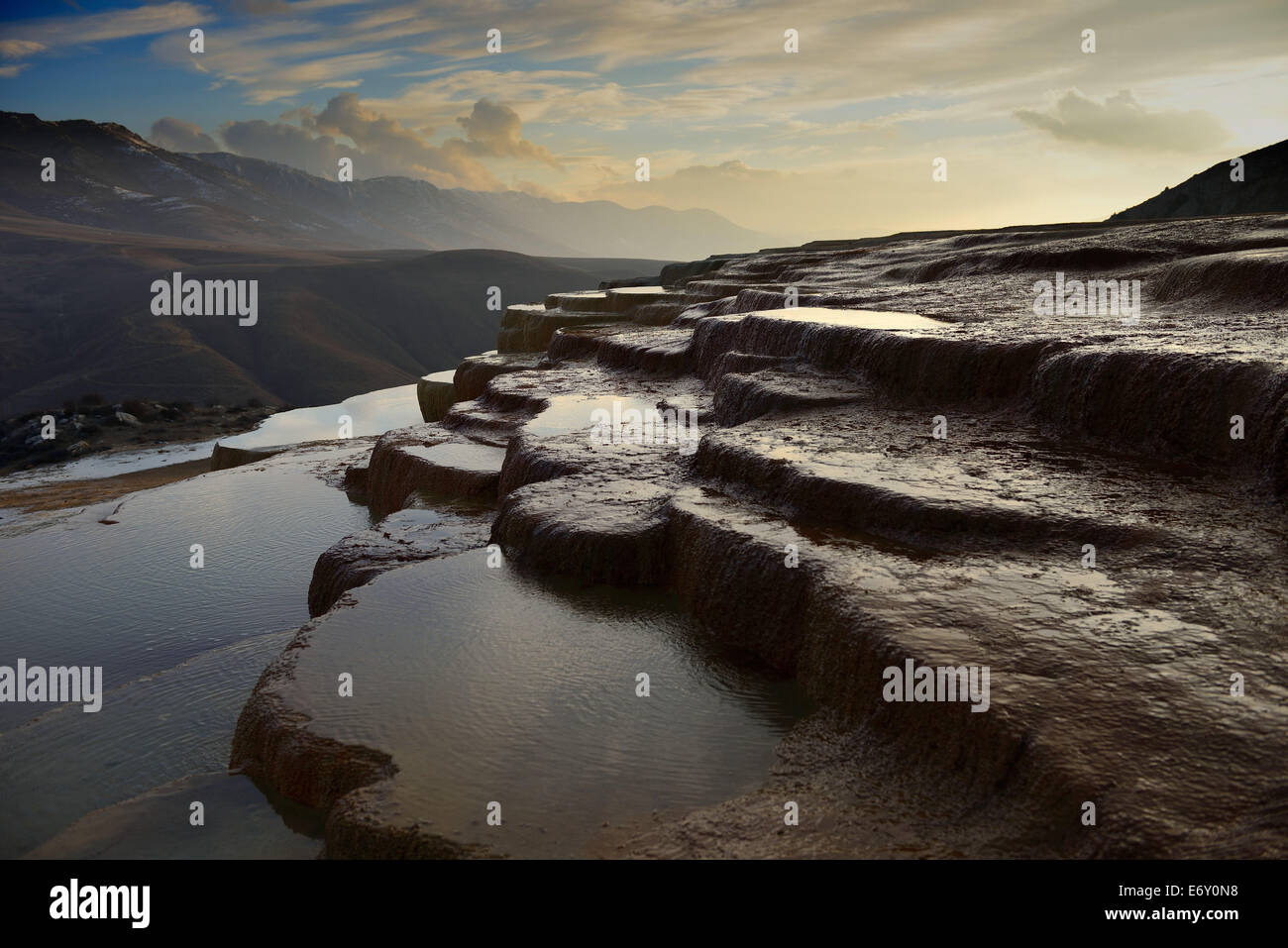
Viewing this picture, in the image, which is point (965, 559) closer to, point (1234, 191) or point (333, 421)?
A: point (333, 421)

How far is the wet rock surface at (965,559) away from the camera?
3439 mm

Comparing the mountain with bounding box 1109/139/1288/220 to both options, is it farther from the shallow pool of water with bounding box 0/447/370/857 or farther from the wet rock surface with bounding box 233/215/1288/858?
the shallow pool of water with bounding box 0/447/370/857

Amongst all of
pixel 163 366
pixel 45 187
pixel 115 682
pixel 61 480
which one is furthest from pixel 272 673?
pixel 45 187

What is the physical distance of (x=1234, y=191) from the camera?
25844 mm

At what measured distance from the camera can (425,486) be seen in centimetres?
1067

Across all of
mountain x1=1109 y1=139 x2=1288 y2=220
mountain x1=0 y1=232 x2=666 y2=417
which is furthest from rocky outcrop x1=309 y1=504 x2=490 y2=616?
mountain x1=0 y1=232 x2=666 y2=417

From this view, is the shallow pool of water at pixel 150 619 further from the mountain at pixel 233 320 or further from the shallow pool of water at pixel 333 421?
the mountain at pixel 233 320

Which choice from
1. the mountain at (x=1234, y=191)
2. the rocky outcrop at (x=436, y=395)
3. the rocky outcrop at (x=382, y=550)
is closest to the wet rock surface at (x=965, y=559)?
the rocky outcrop at (x=382, y=550)

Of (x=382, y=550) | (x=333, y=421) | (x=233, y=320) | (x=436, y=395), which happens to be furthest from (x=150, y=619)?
(x=233, y=320)

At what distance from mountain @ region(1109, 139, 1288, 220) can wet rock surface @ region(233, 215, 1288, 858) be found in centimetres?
1740

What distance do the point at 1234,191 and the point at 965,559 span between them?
88.7 ft

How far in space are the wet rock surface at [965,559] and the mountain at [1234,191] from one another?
57.1 ft

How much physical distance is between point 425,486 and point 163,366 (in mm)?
58147
